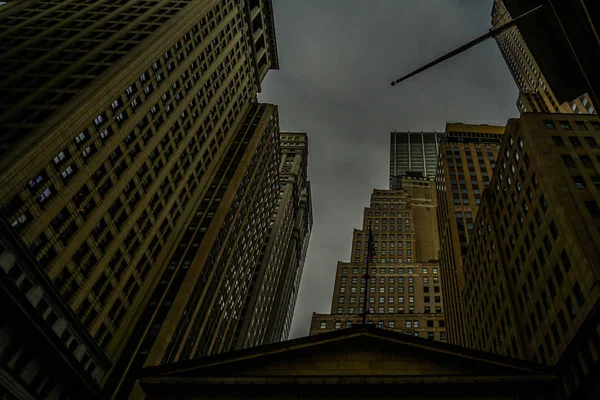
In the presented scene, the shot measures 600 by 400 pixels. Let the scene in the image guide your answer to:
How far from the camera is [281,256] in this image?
13725cm

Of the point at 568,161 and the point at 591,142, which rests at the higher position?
the point at 591,142

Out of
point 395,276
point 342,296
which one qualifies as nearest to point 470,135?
point 395,276

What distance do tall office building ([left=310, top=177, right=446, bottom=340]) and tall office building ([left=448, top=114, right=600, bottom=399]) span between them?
34.1 m

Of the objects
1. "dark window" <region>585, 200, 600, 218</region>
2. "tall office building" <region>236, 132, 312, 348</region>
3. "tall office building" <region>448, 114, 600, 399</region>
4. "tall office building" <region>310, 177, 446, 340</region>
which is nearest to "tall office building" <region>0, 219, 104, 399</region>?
"tall office building" <region>448, 114, 600, 399</region>

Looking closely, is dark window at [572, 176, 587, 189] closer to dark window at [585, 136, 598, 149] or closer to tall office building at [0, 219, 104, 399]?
dark window at [585, 136, 598, 149]

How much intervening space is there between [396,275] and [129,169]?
86.4 m

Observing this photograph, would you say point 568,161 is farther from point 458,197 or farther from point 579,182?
point 458,197

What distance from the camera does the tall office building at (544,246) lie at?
40.6 m

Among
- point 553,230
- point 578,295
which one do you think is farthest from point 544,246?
point 578,295

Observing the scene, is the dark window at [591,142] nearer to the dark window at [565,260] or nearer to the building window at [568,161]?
the building window at [568,161]

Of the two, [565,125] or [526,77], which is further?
[526,77]

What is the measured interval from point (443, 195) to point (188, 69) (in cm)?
6694

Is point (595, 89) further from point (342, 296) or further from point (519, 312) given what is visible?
point (342, 296)

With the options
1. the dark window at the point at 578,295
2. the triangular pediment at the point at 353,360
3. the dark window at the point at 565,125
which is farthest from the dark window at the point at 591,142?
the triangular pediment at the point at 353,360
